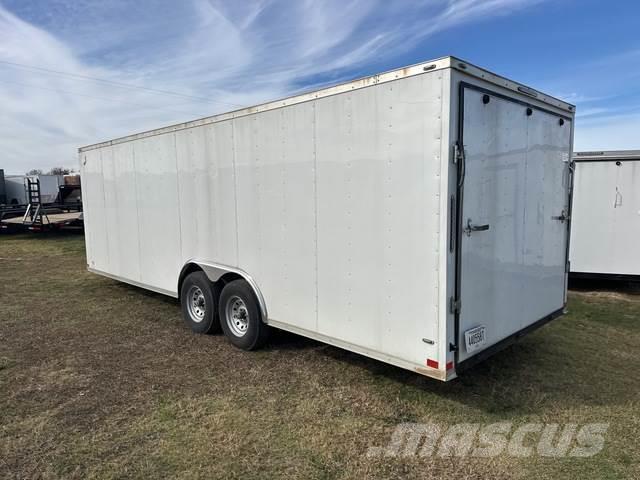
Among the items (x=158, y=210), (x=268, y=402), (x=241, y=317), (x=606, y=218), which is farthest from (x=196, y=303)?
(x=606, y=218)

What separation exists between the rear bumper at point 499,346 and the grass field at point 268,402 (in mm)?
456

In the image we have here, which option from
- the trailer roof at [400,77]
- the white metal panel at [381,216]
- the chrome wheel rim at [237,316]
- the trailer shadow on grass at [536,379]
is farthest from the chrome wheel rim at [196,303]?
the white metal panel at [381,216]

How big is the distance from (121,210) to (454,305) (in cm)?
600

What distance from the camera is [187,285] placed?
6184 mm

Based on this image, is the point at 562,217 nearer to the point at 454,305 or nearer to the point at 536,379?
the point at 536,379

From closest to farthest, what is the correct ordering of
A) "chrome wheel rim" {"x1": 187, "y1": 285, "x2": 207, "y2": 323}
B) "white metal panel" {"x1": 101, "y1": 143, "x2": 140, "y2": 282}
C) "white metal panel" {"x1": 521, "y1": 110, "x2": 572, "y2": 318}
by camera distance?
"white metal panel" {"x1": 521, "y1": 110, "x2": 572, "y2": 318}
"chrome wheel rim" {"x1": 187, "y1": 285, "x2": 207, "y2": 323}
"white metal panel" {"x1": 101, "y1": 143, "x2": 140, "y2": 282}

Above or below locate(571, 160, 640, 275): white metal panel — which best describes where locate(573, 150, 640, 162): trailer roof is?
above

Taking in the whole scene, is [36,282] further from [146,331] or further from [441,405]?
[441,405]

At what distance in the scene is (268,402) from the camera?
410 centimetres

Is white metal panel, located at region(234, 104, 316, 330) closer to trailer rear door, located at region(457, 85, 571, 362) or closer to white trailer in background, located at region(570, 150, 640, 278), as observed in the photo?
trailer rear door, located at region(457, 85, 571, 362)

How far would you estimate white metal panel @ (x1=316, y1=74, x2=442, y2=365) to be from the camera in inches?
136

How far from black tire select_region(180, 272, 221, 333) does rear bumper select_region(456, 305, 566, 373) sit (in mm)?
3235

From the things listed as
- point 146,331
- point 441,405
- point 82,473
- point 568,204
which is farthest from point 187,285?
point 568,204

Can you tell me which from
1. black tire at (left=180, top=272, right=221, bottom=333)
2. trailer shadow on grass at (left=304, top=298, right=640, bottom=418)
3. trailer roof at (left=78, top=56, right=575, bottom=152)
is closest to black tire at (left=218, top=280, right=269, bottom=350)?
black tire at (left=180, top=272, right=221, bottom=333)
